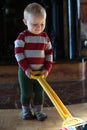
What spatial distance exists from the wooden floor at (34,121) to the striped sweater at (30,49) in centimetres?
31

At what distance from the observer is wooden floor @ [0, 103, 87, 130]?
1629 millimetres

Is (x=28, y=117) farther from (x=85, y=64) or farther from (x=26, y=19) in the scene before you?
(x=85, y=64)

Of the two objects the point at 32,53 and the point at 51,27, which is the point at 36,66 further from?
the point at 51,27

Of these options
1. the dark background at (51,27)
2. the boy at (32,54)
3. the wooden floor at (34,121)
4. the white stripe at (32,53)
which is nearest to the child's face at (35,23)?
the boy at (32,54)

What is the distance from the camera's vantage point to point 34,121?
1.73m

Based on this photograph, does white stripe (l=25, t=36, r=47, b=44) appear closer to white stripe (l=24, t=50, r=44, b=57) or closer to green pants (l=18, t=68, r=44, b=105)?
white stripe (l=24, t=50, r=44, b=57)

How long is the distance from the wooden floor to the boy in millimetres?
52

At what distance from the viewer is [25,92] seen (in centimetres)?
177

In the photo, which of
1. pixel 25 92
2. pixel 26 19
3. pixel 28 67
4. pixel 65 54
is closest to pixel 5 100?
pixel 25 92

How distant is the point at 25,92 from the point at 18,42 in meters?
0.31

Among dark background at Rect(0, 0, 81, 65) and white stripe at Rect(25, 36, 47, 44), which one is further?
dark background at Rect(0, 0, 81, 65)

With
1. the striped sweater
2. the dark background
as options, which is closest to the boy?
the striped sweater

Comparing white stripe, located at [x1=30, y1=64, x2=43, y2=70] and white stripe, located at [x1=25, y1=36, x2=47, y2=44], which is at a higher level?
white stripe, located at [x1=25, y1=36, x2=47, y2=44]

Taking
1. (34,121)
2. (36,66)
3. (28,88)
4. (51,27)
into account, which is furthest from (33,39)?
(51,27)
